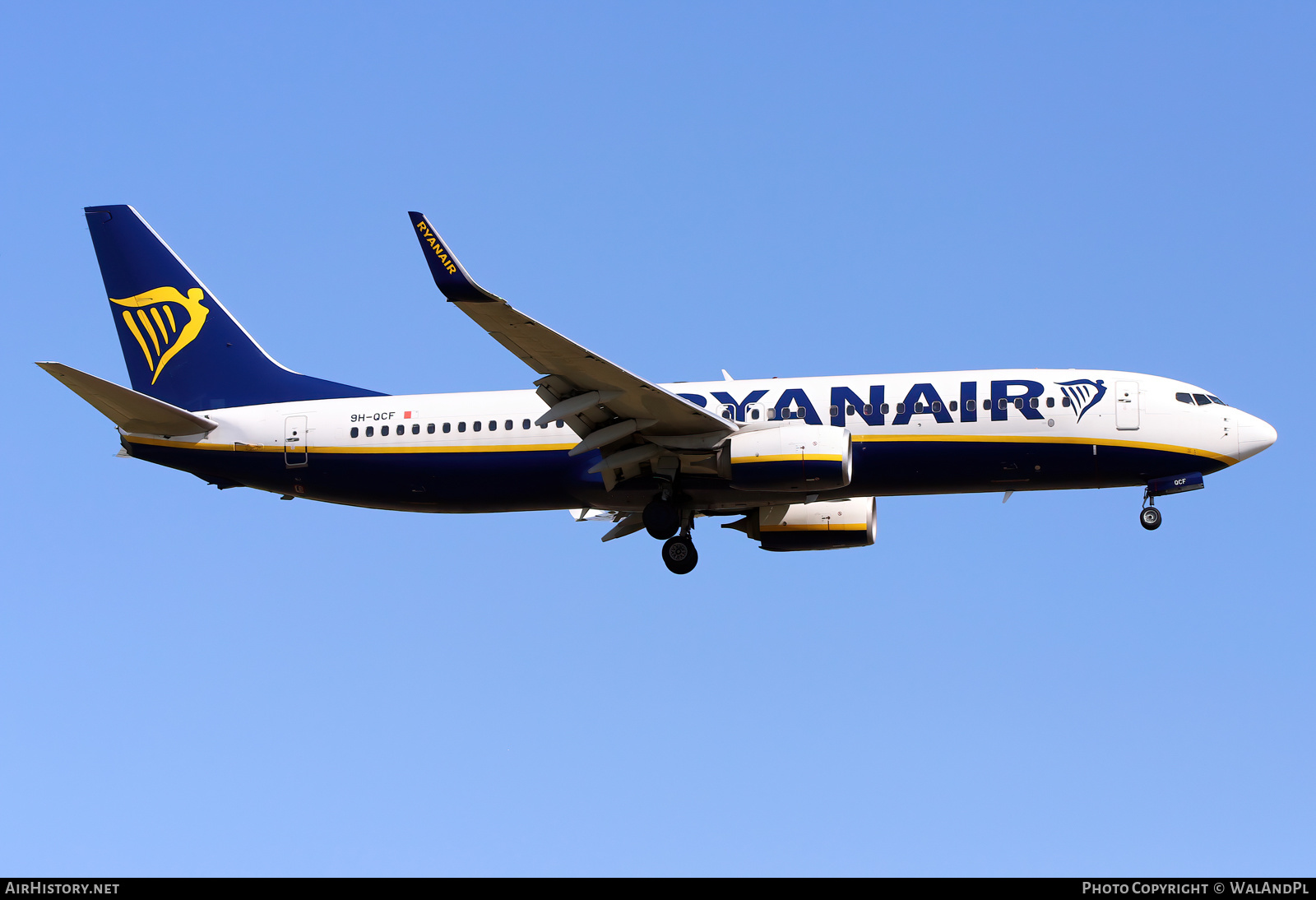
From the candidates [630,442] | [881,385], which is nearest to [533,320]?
[630,442]

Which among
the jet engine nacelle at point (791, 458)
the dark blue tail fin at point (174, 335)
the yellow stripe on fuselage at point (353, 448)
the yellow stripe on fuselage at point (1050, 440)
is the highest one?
the dark blue tail fin at point (174, 335)

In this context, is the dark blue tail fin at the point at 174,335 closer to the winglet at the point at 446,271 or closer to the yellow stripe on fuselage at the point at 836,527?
the winglet at the point at 446,271

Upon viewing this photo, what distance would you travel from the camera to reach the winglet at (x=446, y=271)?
2847 cm

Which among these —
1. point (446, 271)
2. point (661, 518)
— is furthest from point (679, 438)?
point (446, 271)

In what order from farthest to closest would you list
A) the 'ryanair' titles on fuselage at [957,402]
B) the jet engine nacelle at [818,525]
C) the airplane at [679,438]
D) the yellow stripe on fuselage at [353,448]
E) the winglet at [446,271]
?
the jet engine nacelle at [818,525] → the yellow stripe on fuselage at [353,448] → the 'ryanair' titles on fuselage at [957,402] → the airplane at [679,438] → the winglet at [446,271]

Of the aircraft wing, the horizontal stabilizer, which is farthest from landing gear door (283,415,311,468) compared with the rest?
the aircraft wing

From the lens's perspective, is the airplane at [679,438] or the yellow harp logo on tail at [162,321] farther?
the yellow harp logo on tail at [162,321]

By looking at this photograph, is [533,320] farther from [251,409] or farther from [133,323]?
[133,323]

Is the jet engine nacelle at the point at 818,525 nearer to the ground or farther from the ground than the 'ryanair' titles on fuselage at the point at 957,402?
nearer to the ground

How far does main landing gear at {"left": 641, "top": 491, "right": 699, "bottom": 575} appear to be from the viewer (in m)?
35.9

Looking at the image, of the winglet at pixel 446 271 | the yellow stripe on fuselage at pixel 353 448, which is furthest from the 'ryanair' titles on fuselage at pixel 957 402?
the winglet at pixel 446 271

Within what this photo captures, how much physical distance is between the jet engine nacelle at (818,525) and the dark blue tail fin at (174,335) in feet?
37.7

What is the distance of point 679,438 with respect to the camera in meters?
34.9

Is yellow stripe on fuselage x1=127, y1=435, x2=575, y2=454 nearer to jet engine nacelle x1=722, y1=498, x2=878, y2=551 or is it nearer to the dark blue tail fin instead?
the dark blue tail fin
